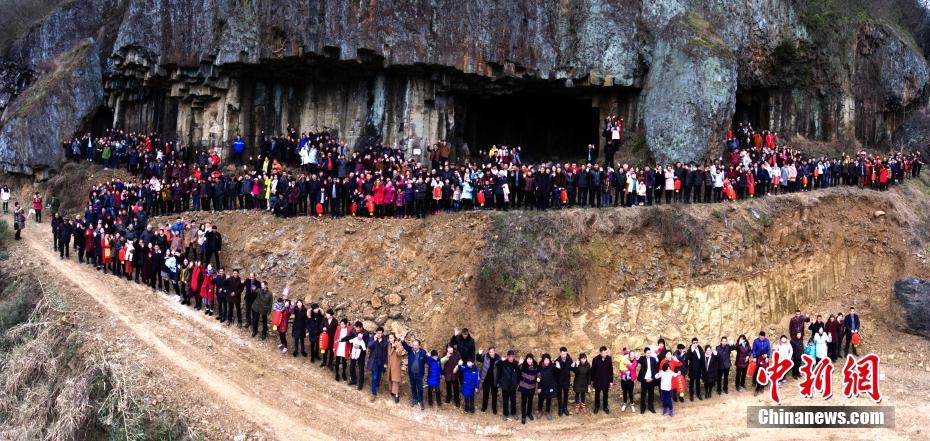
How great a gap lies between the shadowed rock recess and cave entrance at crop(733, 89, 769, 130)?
0.10 metres

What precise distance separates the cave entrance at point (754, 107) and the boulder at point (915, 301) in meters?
Answer: 10.2

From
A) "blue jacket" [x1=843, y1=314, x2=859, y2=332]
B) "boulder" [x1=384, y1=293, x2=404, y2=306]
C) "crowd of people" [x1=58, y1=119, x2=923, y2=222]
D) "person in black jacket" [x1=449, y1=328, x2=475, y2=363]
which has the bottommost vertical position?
"person in black jacket" [x1=449, y1=328, x2=475, y2=363]

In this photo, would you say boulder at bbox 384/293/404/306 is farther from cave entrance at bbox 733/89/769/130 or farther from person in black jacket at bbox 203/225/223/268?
cave entrance at bbox 733/89/769/130

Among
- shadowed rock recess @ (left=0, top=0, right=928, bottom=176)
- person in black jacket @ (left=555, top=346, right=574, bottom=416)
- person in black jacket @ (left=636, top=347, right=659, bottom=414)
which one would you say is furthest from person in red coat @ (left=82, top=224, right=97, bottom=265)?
person in black jacket @ (left=636, top=347, right=659, bottom=414)

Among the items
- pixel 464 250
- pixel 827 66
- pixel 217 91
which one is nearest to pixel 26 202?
pixel 217 91

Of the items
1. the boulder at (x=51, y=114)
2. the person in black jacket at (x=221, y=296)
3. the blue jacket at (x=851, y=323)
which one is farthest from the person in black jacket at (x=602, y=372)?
the boulder at (x=51, y=114)

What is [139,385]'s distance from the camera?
16781 mm

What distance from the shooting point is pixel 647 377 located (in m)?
Answer: 17.4

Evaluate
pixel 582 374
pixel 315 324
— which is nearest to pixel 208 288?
pixel 315 324

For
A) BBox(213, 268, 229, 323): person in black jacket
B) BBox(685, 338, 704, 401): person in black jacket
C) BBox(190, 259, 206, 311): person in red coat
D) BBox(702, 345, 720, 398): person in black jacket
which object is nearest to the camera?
BBox(685, 338, 704, 401): person in black jacket

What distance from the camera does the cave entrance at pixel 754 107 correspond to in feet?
107

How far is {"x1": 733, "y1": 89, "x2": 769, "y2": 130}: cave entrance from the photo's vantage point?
32.7 m

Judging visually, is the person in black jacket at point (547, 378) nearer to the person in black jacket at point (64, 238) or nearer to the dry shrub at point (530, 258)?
the dry shrub at point (530, 258)

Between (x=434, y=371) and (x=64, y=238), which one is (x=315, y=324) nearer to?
(x=434, y=371)
